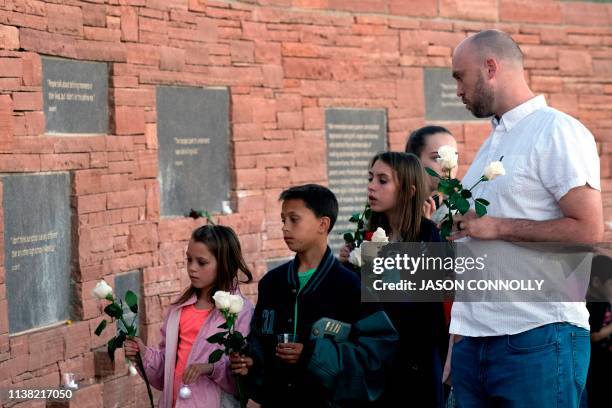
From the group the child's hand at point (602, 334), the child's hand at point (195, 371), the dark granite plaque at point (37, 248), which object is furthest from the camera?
the child's hand at point (602, 334)

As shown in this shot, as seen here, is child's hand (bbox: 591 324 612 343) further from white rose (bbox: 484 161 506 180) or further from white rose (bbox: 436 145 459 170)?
white rose (bbox: 484 161 506 180)

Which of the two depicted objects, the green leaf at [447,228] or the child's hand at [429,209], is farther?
the child's hand at [429,209]

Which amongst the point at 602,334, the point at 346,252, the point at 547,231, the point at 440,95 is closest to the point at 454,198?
the point at 547,231

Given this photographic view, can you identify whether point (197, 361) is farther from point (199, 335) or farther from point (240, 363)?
point (240, 363)

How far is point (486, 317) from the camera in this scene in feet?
12.8

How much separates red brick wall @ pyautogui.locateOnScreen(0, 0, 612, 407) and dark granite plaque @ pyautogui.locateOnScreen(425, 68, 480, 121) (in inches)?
4.4

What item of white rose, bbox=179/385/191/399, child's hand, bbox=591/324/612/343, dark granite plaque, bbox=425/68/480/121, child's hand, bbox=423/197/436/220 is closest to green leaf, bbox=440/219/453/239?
white rose, bbox=179/385/191/399

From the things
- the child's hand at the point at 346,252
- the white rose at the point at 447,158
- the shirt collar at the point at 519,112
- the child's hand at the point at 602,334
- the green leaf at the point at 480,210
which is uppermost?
the shirt collar at the point at 519,112

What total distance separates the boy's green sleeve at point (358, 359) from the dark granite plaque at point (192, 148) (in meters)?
3.69

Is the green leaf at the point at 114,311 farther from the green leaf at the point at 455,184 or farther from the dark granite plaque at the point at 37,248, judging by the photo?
the dark granite plaque at the point at 37,248

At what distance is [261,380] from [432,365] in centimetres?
84

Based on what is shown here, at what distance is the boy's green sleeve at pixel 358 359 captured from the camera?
4.36 meters

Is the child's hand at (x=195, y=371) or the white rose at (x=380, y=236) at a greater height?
the white rose at (x=380, y=236)

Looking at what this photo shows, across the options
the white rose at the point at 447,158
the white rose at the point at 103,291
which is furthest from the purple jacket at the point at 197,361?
the white rose at the point at 447,158
